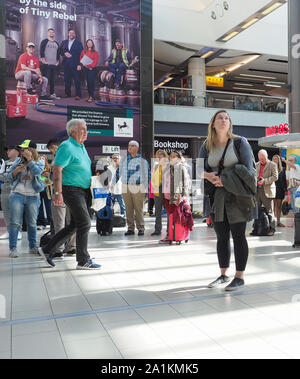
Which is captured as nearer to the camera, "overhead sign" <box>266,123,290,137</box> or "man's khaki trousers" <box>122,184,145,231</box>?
"man's khaki trousers" <box>122,184,145,231</box>

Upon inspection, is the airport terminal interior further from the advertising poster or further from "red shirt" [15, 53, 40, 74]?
"red shirt" [15, 53, 40, 74]

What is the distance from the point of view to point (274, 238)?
661cm

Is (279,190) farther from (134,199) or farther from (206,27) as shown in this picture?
(206,27)

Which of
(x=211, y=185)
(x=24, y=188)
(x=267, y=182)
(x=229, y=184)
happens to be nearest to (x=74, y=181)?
(x=24, y=188)

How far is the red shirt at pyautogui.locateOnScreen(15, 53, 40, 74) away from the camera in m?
12.4

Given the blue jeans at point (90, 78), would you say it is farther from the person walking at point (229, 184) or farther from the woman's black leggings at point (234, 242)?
the woman's black leggings at point (234, 242)

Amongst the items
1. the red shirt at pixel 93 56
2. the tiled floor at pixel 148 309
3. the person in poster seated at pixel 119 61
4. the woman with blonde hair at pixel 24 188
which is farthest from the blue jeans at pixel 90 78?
the tiled floor at pixel 148 309

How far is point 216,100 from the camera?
696 inches

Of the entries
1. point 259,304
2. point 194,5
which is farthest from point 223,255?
point 194,5

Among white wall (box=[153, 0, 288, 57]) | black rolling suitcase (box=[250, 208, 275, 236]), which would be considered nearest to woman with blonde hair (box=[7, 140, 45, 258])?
black rolling suitcase (box=[250, 208, 275, 236])

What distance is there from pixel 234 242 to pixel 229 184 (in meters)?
0.54

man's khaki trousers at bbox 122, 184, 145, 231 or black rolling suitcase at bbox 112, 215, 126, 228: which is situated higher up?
man's khaki trousers at bbox 122, 184, 145, 231

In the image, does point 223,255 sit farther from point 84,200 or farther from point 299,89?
point 299,89

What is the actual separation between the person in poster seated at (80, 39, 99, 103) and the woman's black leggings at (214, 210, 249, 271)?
10.7 meters
